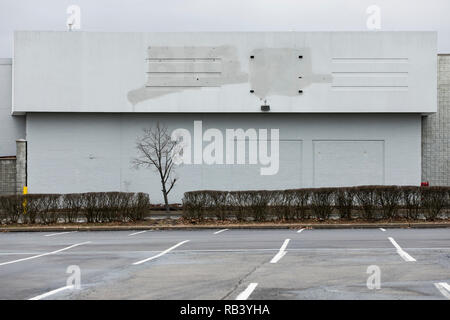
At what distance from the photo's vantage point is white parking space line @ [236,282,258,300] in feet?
31.9

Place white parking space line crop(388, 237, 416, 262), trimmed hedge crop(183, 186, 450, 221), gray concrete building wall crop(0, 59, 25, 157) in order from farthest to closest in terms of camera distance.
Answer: gray concrete building wall crop(0, 59, 25, 157), trimmed hedge crop(183, 186, 450, 221), white parking space line crop(388, 237, 416, 262)

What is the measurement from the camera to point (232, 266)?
13.6 metres

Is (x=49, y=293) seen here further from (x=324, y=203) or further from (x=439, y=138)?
(x=439, y=138)

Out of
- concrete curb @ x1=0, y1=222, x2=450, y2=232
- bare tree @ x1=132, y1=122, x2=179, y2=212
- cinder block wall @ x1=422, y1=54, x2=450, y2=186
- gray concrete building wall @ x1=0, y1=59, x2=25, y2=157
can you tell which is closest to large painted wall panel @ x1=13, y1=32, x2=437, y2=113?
bare tree @ x1=132, y1=122, x2=179, y2=212

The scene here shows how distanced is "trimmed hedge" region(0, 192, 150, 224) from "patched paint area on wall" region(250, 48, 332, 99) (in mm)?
12037

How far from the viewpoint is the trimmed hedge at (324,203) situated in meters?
26.0

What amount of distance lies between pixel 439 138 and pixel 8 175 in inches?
953

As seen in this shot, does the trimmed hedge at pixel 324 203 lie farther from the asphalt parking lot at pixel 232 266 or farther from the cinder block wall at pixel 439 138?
the cinder block wall at pixel 439 138

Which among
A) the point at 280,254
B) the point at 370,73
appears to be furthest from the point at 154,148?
the point at 280,254

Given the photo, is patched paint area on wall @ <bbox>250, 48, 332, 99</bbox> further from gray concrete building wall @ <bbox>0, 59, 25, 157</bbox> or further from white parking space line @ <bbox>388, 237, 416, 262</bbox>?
white parking space line @ <bbox>388, 237, 416, 262</bbox>

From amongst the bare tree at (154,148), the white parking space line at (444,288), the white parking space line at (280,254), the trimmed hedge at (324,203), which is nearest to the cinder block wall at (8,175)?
the bare tree at (154,148)

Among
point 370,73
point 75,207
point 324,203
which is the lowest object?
point 75,207

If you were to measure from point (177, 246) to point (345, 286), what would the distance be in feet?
27.6
